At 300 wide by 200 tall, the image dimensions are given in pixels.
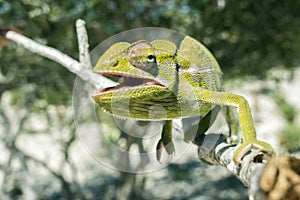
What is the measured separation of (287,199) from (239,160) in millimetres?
185

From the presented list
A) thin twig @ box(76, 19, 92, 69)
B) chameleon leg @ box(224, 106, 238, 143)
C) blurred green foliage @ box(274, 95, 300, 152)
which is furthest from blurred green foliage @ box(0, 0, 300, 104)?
blurred green foliage @ box(274, 95, 300, 152)

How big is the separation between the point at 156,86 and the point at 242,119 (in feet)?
0.52

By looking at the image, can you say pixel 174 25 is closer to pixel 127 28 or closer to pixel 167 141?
pixel 127 28

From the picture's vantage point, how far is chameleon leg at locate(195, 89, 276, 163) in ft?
1.99

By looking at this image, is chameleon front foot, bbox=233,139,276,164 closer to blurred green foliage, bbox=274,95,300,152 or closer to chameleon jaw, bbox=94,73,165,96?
chameleon jaw, bbox=94,73,165,96


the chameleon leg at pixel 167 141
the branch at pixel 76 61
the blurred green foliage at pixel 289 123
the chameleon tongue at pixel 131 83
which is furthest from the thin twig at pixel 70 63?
the blurred green foliage at pixel 289 123

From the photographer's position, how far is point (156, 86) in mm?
756

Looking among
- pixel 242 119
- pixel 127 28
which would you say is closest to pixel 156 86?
pixel 242 119

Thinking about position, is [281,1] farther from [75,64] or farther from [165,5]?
[75,64]

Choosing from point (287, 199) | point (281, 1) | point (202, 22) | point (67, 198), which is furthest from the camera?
point (67, 198)

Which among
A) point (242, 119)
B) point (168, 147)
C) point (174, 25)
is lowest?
point (168, 147)

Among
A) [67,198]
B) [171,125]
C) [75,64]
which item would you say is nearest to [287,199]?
[171,125]

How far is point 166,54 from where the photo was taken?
0.79 meters

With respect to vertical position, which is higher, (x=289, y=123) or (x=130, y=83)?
(x=289, y=123)
